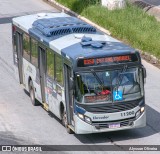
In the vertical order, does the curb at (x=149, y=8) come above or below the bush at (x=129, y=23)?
below

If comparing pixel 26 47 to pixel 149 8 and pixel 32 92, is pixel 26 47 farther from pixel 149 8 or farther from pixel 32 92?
pixel 149 8

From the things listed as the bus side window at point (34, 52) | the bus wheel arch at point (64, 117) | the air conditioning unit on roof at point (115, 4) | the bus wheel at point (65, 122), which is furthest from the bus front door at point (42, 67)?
the air conditioning unit on roof at point (115, 4)

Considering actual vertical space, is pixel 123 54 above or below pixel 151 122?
above

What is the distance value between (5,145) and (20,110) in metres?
3.67

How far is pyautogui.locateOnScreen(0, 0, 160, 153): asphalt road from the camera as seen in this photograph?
2019cm

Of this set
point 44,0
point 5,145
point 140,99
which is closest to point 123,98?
point 140,99

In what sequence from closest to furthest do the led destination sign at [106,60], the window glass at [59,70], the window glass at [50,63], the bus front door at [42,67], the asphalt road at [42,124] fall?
the led destination sign at [106,60] < the asphalt road at [42,124] < the window glass at [59,70] < the window glass at [50,63] < the bus front door at [42,67]

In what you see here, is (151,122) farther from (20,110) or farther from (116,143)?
(20,110)

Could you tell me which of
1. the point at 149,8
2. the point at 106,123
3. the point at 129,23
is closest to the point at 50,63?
the point at 106,123

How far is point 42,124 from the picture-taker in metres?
21.9

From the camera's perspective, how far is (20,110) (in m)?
23.4

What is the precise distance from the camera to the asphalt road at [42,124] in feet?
66.2

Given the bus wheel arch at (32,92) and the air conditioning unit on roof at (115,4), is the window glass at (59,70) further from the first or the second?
the air conditioning unit on roof at (115,4)

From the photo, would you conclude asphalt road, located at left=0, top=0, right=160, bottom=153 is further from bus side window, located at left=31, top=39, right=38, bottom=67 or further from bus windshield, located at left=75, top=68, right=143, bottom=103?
bus side window, located at left=31, top=39, right=38, bottom=67
